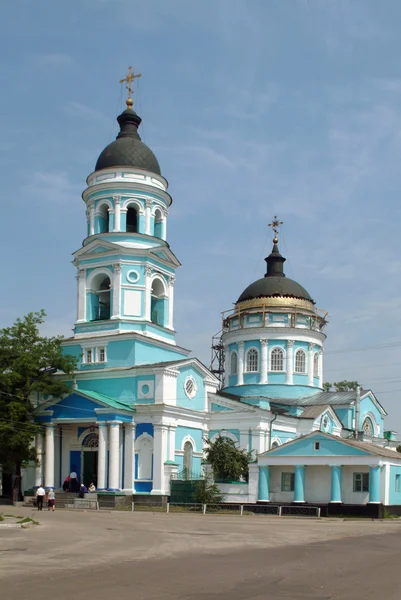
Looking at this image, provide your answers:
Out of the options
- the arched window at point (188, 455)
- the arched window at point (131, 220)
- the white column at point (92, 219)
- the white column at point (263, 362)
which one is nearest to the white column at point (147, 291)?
the arched window at point (131, 220)

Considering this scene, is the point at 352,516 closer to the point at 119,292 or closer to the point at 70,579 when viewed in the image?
the point at 119,292

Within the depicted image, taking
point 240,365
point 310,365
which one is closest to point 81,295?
point 240,365

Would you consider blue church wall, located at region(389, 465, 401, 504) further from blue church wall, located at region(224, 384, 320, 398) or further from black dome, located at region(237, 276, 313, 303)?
black dome, located at region(237, 276, 313, 303)

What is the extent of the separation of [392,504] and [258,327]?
18.1 meters

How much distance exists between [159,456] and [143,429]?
157cm

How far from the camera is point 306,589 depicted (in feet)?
35.3

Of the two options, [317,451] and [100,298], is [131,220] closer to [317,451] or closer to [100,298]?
[100,298]

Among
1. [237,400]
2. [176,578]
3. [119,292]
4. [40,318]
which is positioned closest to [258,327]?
[237,400]

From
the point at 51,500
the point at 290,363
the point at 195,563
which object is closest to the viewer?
the point at 195,563

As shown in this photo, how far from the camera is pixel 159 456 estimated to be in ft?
119

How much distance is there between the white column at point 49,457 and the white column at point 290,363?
17131mm

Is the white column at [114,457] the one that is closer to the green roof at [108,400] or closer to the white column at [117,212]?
the green roof at [108,400]

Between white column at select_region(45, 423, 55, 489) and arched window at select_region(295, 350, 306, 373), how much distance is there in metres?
18.1

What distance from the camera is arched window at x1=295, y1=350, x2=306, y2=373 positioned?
4991cm
